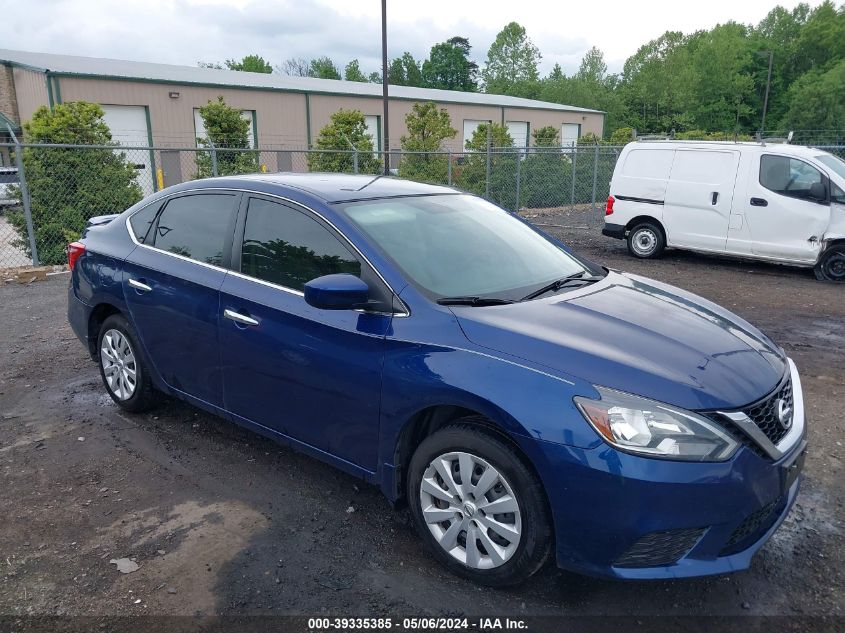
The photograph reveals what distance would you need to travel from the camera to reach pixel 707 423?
2.41 m

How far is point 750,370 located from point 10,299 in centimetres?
883

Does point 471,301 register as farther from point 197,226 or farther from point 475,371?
point 197,226

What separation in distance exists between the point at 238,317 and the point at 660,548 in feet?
7.69

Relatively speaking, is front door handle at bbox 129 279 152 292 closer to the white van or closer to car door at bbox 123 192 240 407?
car door at bbox 123 192 240 407

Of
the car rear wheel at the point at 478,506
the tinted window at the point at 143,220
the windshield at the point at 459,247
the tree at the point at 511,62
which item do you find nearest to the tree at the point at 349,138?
the tinted window at the point at 143,220

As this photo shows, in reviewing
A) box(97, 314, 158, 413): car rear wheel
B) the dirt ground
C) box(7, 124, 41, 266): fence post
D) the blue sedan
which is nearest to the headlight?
the blue sedan

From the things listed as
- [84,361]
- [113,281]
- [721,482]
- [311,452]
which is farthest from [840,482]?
[84,361]

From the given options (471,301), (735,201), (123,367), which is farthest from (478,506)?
(735,201)

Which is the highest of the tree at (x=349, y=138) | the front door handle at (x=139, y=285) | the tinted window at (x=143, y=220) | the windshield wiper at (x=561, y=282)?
the tree at (x=349, y=138)

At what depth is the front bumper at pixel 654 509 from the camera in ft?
7.71

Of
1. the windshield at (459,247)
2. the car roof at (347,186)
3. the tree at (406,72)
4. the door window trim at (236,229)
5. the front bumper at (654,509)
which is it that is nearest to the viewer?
the front bumper at (654,509)

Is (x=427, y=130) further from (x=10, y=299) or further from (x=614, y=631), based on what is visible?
(x=614, y=631)

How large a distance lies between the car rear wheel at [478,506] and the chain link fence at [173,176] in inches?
192

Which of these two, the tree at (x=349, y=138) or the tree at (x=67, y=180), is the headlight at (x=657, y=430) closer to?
the tree at (x=67, y=180)
